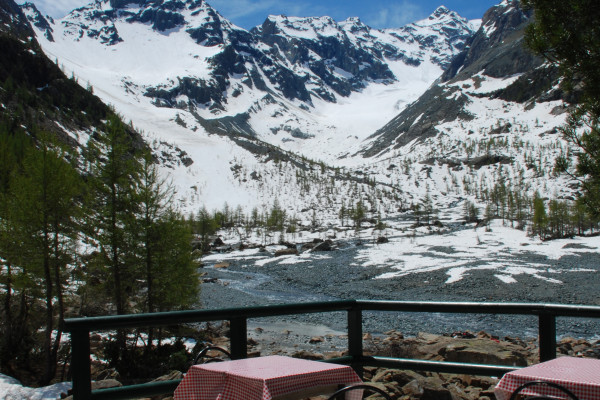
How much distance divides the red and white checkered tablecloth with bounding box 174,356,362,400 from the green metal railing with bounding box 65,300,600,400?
0.45 meters

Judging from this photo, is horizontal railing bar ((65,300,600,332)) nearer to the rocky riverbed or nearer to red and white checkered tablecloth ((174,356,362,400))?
red and white checkered tablecloth ((174,356,362,400))

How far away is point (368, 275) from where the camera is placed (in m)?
42.0

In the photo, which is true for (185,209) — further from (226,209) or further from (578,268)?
(578,268)

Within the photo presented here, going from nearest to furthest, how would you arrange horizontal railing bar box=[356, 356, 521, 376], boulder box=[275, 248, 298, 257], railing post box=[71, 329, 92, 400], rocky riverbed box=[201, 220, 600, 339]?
railing post box=[71, 329, 92, 400]
horizontal railing bar box=[356, 356, 521, 376]
rocky riverbed box=[201, 220, 600, 339]
boulder box=[275, 248, 298, 257]

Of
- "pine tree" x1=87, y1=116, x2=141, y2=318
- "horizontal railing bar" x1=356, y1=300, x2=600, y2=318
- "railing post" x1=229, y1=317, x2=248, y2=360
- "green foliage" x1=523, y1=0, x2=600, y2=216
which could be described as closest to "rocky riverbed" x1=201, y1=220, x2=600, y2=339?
"pine tree" x1=87, y1=116, x2=141, y2=318

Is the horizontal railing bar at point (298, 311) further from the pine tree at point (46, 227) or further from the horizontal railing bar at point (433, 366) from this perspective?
the pine tree at point (46, 227)

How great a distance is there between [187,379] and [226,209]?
101 m

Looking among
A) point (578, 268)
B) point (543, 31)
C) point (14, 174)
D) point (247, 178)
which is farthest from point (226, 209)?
point (543, 31)

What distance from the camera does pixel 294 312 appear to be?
4.01m

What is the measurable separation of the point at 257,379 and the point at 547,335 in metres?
A: 2.57

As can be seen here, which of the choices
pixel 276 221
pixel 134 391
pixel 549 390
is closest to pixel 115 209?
pixel 134 391

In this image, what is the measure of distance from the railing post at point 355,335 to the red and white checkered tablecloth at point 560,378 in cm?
142

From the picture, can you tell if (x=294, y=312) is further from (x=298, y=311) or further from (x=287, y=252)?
(x=287, y=252)

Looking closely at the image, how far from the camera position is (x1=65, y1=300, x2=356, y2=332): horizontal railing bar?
3199mm
